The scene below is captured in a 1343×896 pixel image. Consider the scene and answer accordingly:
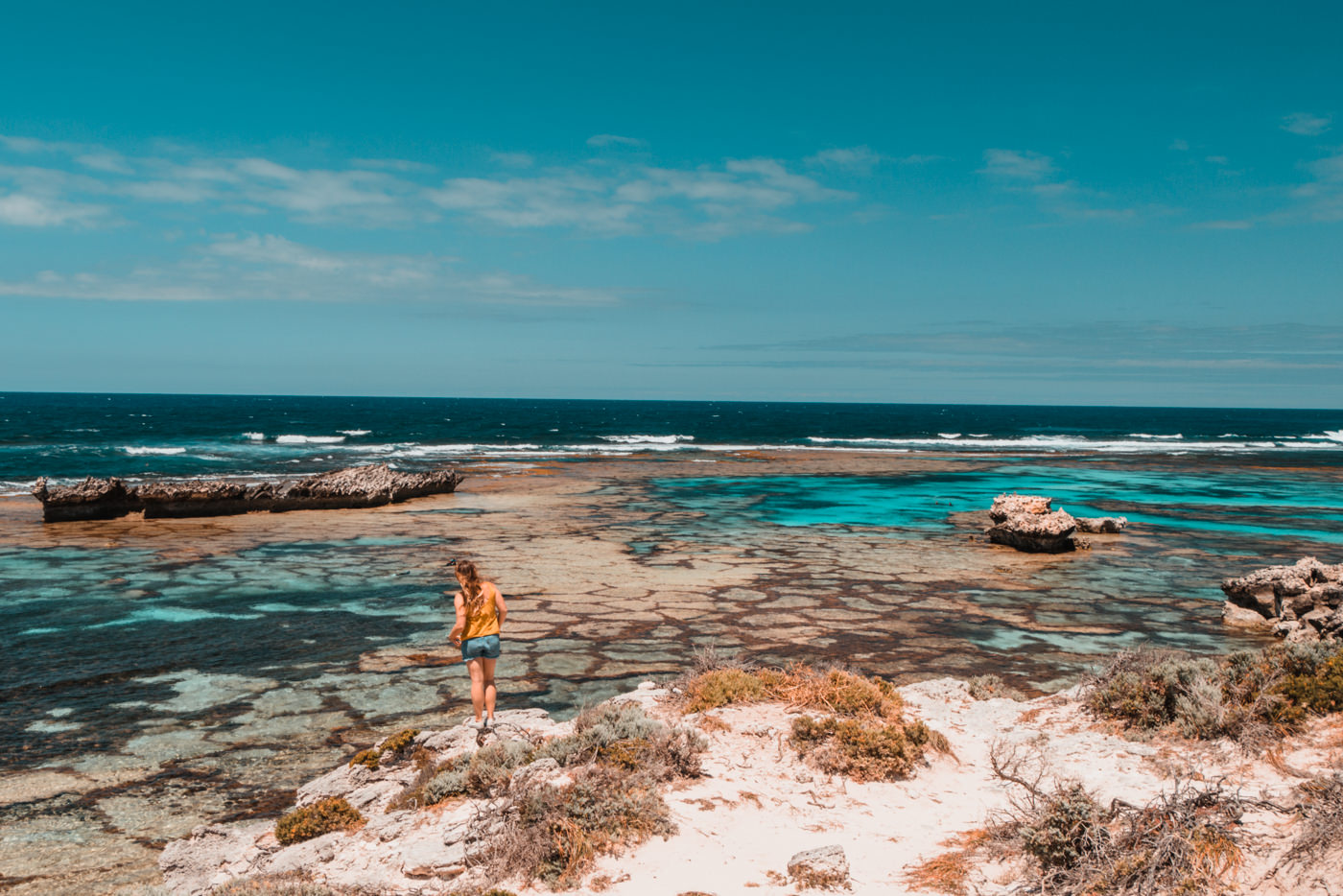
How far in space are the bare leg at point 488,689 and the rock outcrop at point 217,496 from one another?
54.1ft

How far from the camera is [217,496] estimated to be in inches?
800

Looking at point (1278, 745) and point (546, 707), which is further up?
point (1278, 745)

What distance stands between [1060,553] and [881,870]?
42.2 ft

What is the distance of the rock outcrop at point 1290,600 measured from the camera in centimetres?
911

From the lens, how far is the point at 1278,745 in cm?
542

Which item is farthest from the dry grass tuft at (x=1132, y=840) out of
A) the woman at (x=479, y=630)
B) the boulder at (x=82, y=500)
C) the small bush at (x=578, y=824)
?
A: the boulder at (x=82, y=500)

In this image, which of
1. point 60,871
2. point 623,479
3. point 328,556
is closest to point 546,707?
point 60,871

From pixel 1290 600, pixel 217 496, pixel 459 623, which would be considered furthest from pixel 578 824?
pixel 217 496

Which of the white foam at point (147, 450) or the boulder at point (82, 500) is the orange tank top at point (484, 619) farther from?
the white foam at point (147, 450)

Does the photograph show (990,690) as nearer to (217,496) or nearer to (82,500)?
(217,496)

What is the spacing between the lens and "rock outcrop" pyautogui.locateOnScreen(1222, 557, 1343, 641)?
911 centimetres

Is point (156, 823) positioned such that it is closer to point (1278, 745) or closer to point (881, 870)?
point (881, 870)

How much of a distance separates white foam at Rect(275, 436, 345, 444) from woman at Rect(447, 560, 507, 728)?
55.5 m

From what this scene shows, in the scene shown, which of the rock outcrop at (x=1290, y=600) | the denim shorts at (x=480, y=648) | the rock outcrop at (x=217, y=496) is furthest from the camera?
the rock outcrop at (x=217, y=496)
